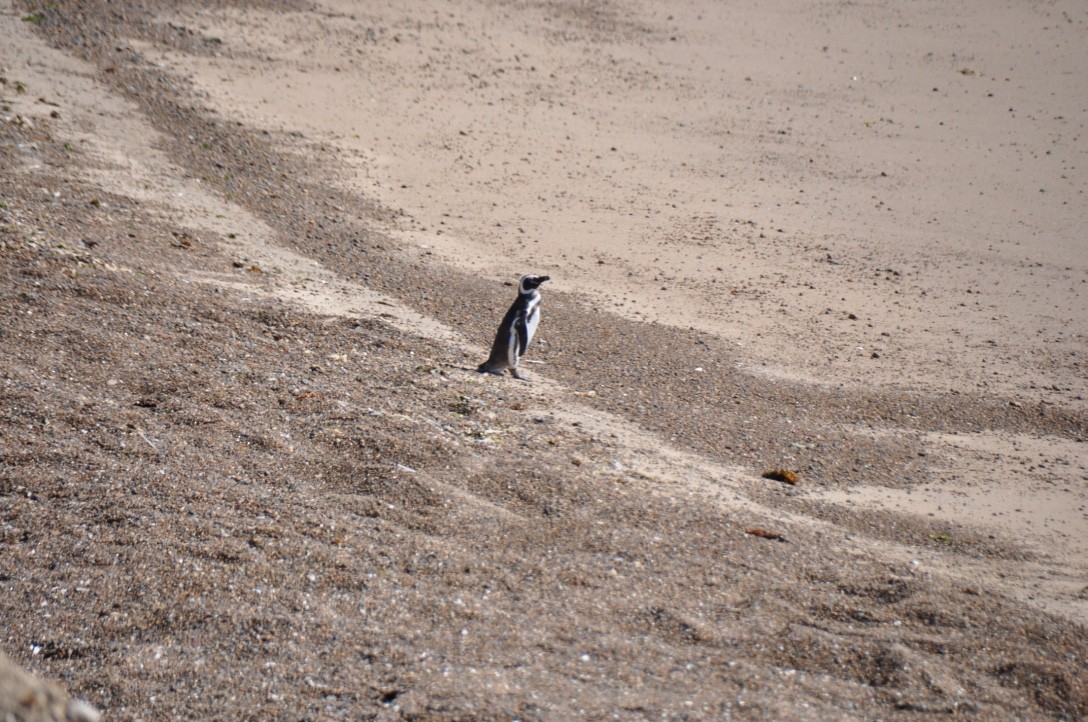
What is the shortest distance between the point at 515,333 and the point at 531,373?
340 mm

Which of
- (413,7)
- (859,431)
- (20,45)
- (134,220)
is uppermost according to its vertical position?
(413,7)

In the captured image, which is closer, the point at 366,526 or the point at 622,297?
the point at 366,526

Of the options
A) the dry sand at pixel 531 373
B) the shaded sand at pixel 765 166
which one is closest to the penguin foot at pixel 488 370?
the dry sand at pixel 531 373

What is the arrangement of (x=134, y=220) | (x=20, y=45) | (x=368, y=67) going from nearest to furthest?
(x=134, y=220) < (x=20, y=45) < (x=368, y=67)

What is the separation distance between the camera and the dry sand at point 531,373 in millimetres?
3633

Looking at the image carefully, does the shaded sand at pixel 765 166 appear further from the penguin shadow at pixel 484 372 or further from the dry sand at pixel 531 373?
the penguin shadow at pixel 484 372

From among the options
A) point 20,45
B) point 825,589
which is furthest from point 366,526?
point 20,45

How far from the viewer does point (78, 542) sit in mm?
3961

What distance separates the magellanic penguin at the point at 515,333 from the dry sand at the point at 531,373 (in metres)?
0.31

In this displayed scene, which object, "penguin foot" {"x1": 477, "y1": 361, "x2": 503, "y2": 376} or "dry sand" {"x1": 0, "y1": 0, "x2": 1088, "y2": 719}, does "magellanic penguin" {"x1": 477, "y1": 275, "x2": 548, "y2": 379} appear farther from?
"dry sand" {"x1": 0, "y1": 0, "x2": 1088, "y2": 719}

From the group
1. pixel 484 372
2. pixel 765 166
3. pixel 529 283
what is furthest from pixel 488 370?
pixel 765 166

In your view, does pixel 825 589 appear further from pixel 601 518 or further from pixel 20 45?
pixel 20 45

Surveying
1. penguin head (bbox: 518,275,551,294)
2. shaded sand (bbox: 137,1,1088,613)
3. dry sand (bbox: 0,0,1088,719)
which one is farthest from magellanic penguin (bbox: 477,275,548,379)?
shaded sand (bbox: 137,1,1088,613)

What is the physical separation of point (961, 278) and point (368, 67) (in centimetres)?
840
